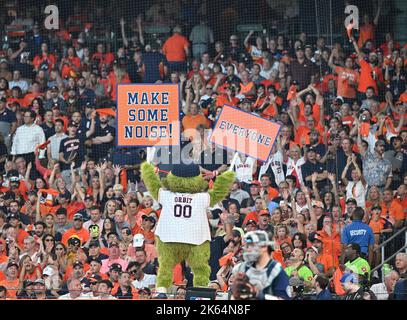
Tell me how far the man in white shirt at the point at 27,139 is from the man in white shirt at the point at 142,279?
321 cm

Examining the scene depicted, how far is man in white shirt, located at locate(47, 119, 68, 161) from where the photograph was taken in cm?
1589

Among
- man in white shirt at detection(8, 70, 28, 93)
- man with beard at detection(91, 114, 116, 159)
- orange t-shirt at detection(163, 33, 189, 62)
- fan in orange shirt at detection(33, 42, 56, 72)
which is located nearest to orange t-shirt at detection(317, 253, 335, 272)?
man with beard at detection(91, 114, 116, 159)

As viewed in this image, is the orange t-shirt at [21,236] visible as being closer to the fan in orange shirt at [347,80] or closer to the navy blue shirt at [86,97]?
the navy blue shirt at [86,97]

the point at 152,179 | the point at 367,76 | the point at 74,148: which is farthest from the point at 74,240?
the point at 367,76

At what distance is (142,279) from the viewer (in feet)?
43.1

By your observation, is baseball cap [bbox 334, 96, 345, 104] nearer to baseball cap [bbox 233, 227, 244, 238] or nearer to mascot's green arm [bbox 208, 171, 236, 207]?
baseball cap [bbox 233, 227, 244, 238]

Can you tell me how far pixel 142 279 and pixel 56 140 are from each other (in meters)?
3.42

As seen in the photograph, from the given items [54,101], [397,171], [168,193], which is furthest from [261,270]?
[54,101]

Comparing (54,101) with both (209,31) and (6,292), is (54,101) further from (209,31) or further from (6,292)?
(6,292)

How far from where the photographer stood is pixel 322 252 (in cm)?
1338

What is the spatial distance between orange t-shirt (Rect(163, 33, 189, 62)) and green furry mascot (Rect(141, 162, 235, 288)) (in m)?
5.02

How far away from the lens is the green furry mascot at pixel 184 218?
12570mm

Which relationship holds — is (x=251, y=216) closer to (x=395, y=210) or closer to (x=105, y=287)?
(x=395, y=210)

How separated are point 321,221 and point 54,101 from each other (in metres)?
4.66
